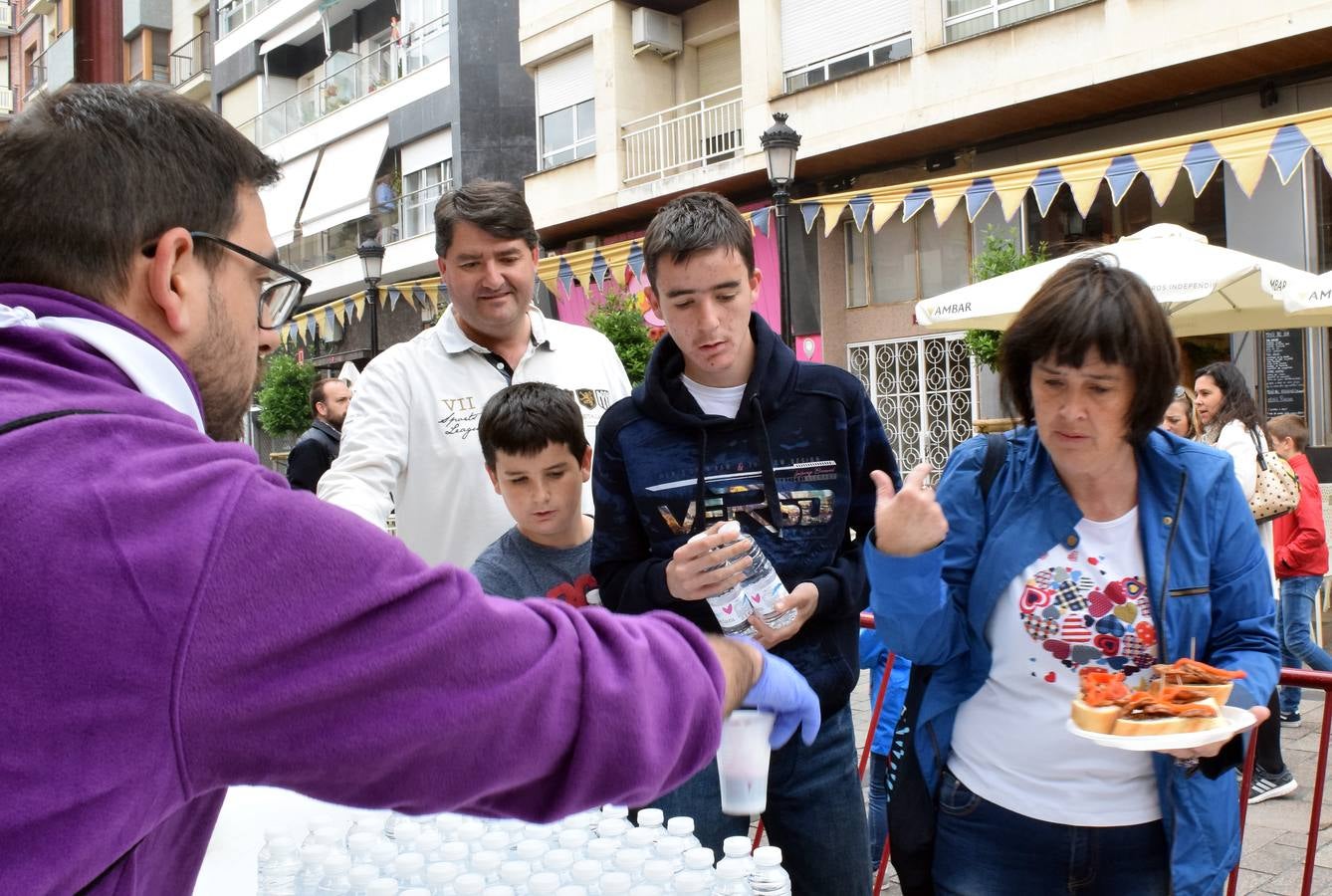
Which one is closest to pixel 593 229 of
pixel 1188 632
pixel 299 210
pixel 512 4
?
pixel 512 4

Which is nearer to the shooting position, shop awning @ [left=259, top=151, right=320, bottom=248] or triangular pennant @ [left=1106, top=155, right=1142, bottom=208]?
triangular pennant @ [left=1106, top=155, right=1142, bottom=208]

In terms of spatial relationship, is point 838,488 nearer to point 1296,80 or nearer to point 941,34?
point 1296,80

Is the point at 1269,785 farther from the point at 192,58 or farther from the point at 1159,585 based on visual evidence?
the point at 192,58

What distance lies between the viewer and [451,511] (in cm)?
347

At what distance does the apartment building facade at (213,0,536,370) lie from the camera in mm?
23547

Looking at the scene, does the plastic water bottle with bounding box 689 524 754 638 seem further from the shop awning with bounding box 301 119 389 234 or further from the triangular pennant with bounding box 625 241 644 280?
the shop awning with bounding box 301 119 389 234

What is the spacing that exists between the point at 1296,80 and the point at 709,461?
12.0m

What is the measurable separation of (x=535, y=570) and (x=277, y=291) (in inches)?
68.3

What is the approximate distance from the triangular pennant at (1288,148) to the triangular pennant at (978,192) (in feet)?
8.42

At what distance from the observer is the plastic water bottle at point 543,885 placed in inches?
72.3

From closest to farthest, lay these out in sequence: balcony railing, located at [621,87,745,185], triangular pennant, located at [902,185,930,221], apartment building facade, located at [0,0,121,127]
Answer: triangular pennant, located at [902,185,930,221] < balcony railing, located at [621,87,745,185] < apartment building facade, located at [0,0,121,127]

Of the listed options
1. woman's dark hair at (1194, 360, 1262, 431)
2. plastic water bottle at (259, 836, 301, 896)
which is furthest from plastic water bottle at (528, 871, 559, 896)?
woman's dark hair at (1194, 360, 1262, 431)

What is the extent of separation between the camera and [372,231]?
26281 millimetres

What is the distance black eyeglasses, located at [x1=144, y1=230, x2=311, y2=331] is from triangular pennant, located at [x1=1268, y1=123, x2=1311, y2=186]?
9167 millimetres
